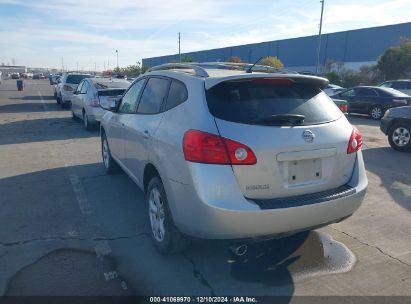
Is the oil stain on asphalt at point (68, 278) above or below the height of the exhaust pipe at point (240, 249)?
below

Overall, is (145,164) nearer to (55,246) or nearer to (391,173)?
(55,246)

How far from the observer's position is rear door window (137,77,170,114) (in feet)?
13.0

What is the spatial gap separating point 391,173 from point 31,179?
6.46m

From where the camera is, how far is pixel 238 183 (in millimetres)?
2912

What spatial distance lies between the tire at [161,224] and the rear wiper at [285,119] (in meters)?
1.16

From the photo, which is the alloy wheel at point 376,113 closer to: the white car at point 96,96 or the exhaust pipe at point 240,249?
the white car at point 96,96

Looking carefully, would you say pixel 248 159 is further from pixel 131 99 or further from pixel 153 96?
pixel 131 99

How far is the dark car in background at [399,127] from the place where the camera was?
873cm

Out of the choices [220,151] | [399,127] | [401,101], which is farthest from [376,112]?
[220,151]

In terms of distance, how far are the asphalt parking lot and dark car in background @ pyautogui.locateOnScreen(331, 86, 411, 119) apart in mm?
11150

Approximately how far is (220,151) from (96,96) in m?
8.58

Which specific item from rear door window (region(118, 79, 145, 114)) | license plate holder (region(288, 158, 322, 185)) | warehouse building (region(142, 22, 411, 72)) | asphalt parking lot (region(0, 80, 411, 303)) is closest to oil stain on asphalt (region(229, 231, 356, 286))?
asphalt parking lot (region(0, 80, 411, 303))

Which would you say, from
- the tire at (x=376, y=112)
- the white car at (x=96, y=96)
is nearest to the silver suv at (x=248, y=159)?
the white car at (x=96, y=96)

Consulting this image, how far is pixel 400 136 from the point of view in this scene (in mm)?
8883
